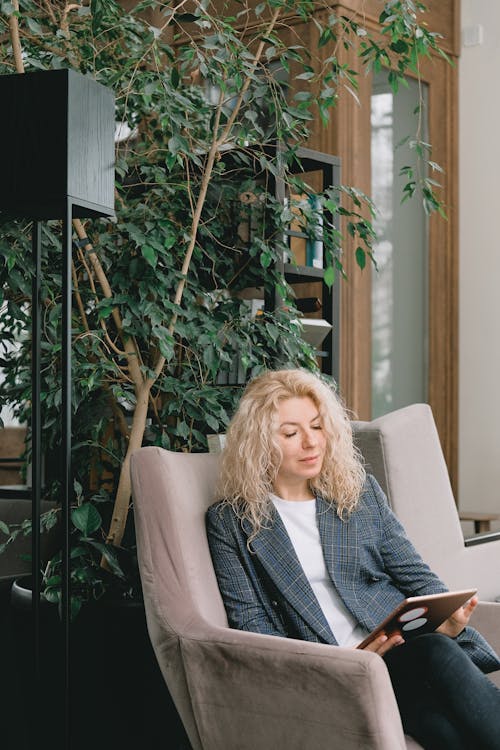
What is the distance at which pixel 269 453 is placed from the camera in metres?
2.29

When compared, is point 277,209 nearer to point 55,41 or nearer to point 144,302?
point 144,302

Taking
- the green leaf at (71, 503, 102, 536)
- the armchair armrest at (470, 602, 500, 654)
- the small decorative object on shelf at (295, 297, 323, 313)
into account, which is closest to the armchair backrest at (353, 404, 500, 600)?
the armchair armrest at (470, 602, 500, 654)

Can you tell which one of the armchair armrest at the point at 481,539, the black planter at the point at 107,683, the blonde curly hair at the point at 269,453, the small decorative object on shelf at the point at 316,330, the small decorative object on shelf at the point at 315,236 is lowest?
the black planter at the point at 107,683

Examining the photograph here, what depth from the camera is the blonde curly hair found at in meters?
2.27

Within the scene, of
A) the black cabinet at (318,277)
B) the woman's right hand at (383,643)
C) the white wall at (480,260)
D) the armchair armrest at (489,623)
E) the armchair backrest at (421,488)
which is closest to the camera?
the woman's right hand at (383,643)

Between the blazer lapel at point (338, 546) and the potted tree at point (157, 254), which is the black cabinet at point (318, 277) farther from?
the blazer lapel at point (338, 546)

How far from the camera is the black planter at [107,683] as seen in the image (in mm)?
2561

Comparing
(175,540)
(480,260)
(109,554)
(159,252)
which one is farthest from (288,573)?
(480,260)

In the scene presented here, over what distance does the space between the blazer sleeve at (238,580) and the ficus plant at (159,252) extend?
Result: 42 centimetres

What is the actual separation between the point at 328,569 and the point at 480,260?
10.7ft

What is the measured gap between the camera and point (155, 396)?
3.20m

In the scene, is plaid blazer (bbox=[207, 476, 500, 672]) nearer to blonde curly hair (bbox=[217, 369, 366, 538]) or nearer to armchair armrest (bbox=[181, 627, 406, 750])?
blonde curly hair (bbox=[217, 369, 366, 538])

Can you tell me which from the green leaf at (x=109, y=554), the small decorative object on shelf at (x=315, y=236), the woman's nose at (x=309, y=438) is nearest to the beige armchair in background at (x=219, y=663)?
the woman's nose at (x=309, y=438)

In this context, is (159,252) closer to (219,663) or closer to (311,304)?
(311,304)
